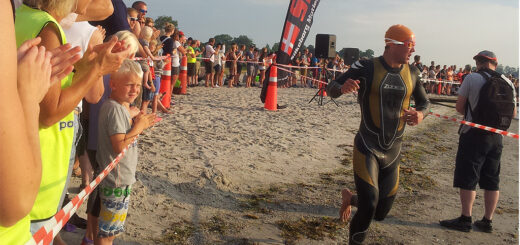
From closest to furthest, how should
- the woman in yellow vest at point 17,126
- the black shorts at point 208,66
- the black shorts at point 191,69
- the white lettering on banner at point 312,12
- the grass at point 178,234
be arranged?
the woman in yellow vest at point 17,126 → the grass at point 178,234 → the white lettering on banner at point 312,12 → the black shorts at point 191,69 → the black shorts at point 208,66

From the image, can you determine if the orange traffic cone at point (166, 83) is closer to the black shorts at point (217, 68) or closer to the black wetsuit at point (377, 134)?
the black wetsuit at point (377, 134)

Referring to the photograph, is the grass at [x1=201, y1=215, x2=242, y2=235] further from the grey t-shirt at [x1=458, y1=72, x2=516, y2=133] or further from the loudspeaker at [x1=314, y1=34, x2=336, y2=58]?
the loudspeaker at [x1=314, y1=34, x2=336, y2=58]

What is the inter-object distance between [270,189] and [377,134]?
74.9 inches

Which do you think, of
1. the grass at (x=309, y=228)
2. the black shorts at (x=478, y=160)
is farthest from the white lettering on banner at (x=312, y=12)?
the grass at (x=309, y=228)

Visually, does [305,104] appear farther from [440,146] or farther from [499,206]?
[499,206]

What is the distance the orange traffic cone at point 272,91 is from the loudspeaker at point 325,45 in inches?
154

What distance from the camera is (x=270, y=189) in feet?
16.7

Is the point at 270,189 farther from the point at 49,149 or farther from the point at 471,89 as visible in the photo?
the point at 49,149

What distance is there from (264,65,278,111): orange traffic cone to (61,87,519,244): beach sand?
2.16 meters

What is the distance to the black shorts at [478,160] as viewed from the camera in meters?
4.48

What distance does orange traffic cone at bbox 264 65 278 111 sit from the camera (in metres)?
10.9

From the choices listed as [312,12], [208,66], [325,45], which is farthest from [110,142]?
[208,66]

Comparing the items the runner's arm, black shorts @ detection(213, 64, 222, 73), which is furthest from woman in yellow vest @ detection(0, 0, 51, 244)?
black shorts @ detection(213, 64, 222, 73)

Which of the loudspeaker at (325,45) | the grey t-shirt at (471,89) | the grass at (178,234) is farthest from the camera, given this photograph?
the loudspeaker at (325,45)
